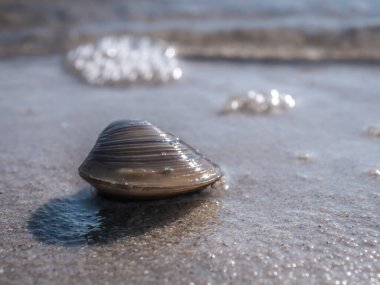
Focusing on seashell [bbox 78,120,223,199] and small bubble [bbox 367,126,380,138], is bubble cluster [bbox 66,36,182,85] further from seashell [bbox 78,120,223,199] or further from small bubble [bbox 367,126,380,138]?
seashell [bbox 78,120,223,199]

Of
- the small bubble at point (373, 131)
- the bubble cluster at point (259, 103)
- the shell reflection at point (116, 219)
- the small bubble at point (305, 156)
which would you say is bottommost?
the shell reflection at point (116, 219)

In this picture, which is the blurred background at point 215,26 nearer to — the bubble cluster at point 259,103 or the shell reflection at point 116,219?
the bubble cluster at point 259,103

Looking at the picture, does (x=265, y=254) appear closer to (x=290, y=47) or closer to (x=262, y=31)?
(x=290, y=47)

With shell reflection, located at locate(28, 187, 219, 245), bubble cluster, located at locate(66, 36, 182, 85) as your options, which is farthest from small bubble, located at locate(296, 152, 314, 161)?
bubble cluster, located at locate(66, 36, 182, 85)

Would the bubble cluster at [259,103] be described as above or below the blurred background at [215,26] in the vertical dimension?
below

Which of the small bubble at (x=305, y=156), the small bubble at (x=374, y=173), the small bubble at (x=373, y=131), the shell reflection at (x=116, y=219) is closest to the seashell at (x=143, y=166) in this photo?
the shell reflection at (x=116, y=219)

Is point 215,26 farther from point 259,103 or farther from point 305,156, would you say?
point 305,156
